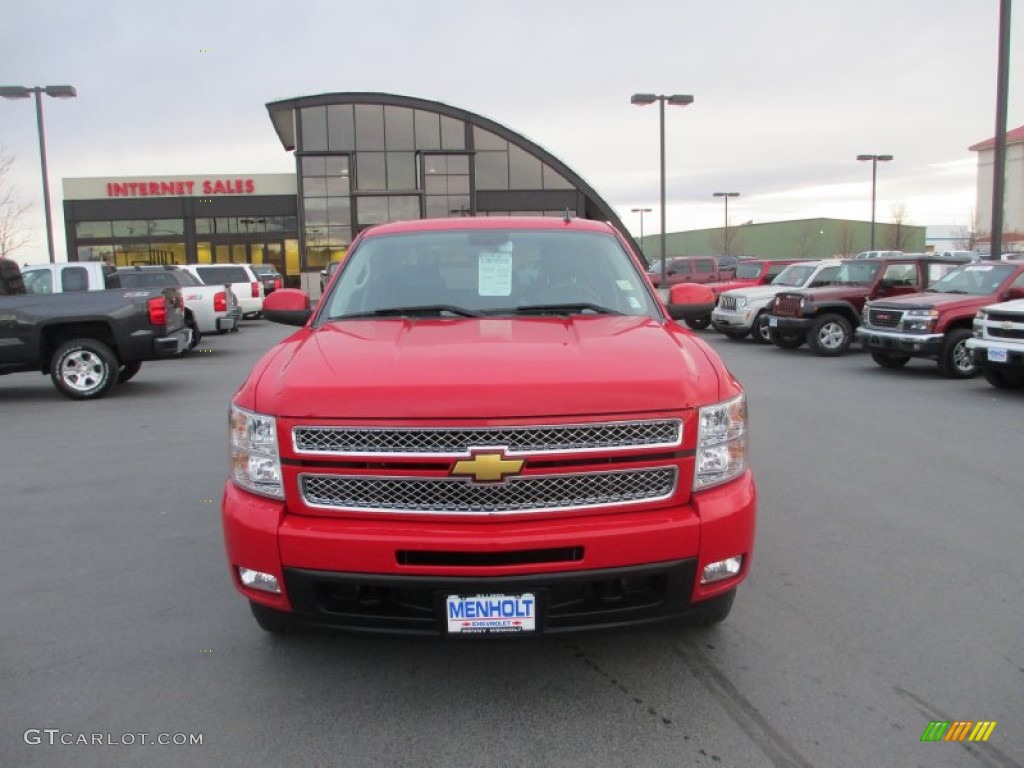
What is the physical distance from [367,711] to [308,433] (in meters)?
1.10

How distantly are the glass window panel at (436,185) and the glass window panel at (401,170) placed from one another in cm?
78

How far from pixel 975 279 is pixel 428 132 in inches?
1330

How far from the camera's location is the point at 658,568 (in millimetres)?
2887

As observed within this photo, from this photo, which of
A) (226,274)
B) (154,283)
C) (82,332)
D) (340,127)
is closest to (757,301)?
(82,332)

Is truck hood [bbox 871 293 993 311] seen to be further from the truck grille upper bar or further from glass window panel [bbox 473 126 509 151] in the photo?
glass window panel [bbox 473 126 509 151]

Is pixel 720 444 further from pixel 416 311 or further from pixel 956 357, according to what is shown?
pixel 956 357

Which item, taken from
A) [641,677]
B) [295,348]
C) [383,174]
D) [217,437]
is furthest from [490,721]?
[383,174]

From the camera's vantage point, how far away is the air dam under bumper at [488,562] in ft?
9.25

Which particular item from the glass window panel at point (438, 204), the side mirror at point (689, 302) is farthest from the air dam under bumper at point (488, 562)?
the glass window panel at point (438, 204)

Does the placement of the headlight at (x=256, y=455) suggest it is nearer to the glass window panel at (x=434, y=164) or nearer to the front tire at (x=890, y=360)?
the front tire at (x=890, y=360)

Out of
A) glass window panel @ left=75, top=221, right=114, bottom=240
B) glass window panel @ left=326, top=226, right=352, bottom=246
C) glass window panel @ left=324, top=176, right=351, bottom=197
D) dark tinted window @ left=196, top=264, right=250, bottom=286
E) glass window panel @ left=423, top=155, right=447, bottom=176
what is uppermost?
glass window panel @ left=423, top=155, right=447, bottom=176

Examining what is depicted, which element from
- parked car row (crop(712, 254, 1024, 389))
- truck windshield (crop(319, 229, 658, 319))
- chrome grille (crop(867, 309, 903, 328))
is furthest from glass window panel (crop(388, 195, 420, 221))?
truck windshield (crop(319, 229, 658, 319))

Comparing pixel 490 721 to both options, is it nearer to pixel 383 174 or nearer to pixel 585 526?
pixel 585 526

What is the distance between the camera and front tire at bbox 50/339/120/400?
36.1 feet
